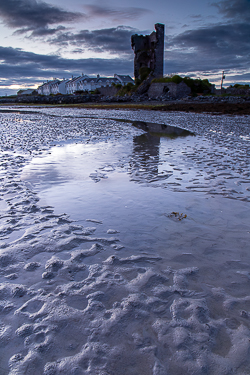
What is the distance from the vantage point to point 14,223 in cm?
403

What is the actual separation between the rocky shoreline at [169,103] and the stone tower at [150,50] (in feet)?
35.7

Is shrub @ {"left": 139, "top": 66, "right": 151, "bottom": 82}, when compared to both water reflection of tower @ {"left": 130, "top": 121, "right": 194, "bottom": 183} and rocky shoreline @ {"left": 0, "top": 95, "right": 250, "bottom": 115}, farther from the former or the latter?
water reflection of tower @ {"left": 130, "top": 121, "right": 194, "bottom": 183}

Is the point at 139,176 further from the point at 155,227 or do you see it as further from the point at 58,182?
the point at 155,227

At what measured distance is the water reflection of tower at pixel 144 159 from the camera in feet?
20.9

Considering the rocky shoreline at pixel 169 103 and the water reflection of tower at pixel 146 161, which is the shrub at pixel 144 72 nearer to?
the rocky shoreline at pixel 169 103

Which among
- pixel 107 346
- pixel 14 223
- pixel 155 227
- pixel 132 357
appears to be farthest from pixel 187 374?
pixel 14 223

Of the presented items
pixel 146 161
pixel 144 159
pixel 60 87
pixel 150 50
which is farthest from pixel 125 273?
pixel 60 87

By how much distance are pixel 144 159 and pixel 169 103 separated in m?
31.2

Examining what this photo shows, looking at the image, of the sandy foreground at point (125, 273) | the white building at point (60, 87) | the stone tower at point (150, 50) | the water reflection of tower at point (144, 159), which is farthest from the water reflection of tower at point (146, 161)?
the white building at point (60, 87)

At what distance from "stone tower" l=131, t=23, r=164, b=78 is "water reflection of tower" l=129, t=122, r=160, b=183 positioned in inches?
1979

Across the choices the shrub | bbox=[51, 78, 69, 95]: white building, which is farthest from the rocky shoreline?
bbox=[51, 78, 69, 95]: white building

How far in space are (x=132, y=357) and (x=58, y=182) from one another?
4553mm

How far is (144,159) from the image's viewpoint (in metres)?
8.02

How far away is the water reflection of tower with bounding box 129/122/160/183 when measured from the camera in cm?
636
